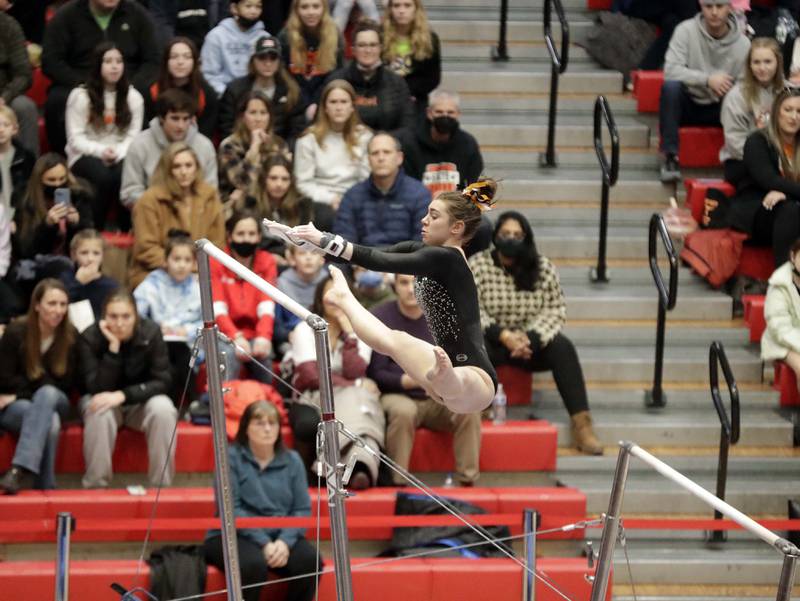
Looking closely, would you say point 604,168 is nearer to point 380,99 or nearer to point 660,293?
point 660,293

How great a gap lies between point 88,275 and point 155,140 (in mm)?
911

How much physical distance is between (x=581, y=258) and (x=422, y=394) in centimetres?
176

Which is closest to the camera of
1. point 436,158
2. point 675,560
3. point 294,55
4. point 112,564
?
point 112,564

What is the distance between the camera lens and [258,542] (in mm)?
7293

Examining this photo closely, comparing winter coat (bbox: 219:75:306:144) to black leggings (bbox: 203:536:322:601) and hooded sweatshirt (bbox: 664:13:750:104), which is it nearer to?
hooded sweatshirt (bbox: 664:13:750:104)

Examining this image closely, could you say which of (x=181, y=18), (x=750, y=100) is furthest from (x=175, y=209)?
(x=750, y=100)

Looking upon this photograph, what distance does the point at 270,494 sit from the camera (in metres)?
7.44

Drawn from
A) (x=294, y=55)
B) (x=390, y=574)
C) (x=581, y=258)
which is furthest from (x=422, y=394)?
(x=294, y=55)

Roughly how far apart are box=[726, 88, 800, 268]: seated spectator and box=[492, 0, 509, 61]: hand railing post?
6.55 ft

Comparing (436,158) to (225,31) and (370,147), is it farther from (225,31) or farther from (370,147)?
(225,31)

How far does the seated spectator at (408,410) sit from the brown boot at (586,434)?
23.1 inches

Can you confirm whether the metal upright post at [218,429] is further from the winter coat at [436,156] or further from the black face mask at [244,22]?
the black face mask at [244,22]

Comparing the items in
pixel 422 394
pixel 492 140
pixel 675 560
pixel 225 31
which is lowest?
pixel 675 560

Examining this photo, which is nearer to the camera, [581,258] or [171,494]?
[171,494]
